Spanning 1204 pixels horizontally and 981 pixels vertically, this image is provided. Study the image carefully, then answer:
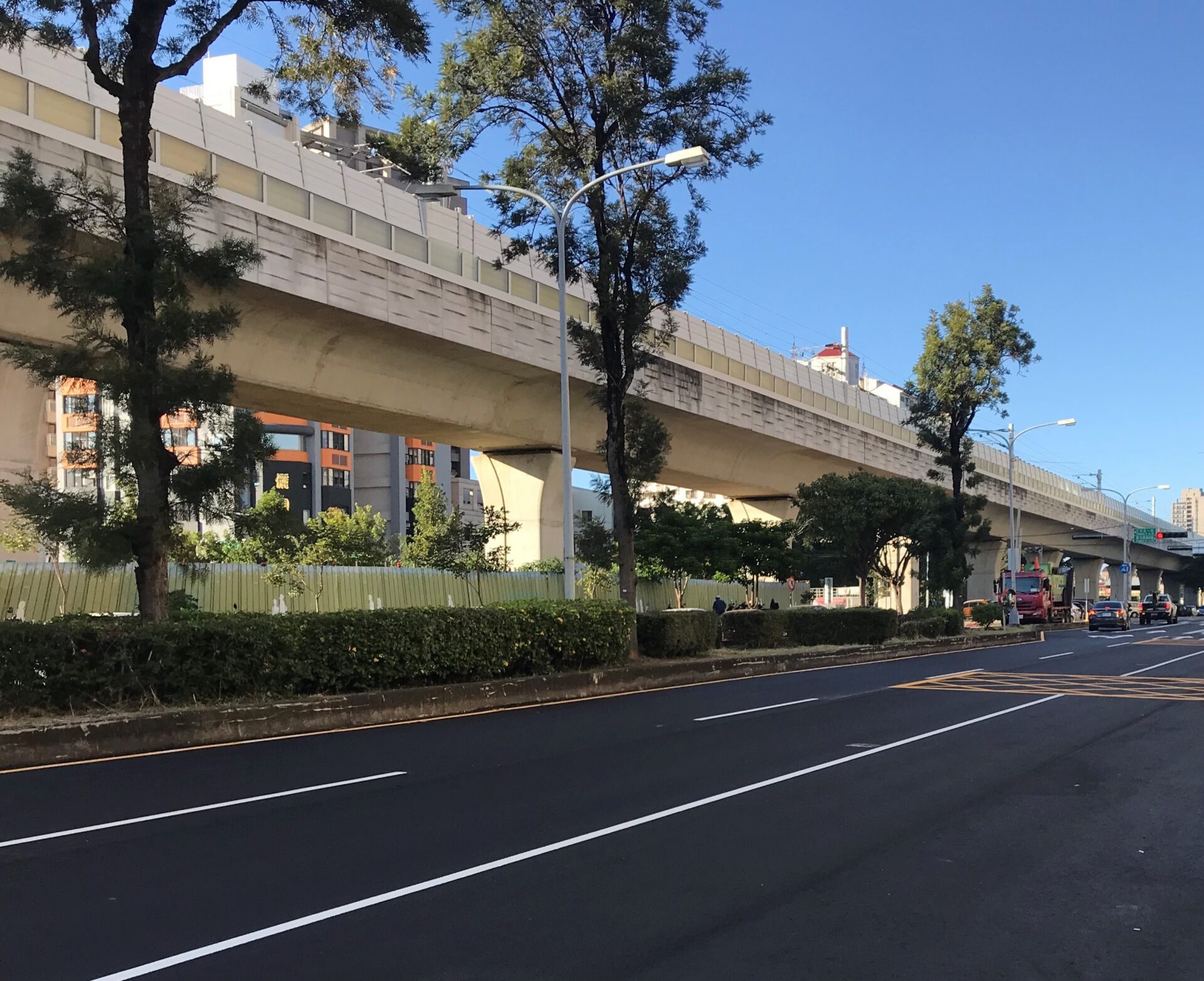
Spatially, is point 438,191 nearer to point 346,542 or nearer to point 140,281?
point 140,281

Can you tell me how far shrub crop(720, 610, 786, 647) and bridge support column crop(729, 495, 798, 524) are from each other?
18636mm

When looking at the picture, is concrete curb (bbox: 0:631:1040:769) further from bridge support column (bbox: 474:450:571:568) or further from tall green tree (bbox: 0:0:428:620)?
bridge support column (bbox: 474:450:571:568)

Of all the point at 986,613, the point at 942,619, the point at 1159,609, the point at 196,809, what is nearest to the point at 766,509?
the point at 986,613

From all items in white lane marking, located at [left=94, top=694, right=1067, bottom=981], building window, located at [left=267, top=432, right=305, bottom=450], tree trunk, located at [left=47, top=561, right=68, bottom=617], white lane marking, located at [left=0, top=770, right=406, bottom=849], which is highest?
building window, located at [left=267, top=432, right=305, bottom=450]

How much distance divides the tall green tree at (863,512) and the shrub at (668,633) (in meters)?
19.3

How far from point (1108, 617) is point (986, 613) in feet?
29.8

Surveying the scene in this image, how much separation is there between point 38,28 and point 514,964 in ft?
47.1

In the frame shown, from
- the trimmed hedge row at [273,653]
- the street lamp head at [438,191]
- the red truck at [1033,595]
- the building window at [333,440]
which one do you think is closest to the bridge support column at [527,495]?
the trimmed hedge row at [273,653]

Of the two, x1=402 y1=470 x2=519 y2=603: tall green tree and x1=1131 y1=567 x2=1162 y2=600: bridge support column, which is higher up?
x1=402 y1=470 x2=519 y2=603: tall green tree

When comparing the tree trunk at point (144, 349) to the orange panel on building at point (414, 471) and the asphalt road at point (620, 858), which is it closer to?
the asphalt road at point (620, 858)

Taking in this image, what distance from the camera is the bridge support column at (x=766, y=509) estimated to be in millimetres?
50781

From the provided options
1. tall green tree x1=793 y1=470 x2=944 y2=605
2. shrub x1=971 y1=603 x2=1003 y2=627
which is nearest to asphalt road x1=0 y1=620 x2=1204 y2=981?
tall green tree x1=793 y1=470 x2=944 y2=605

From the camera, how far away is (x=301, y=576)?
82.5 ft

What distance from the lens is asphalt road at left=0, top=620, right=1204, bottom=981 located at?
537cm
